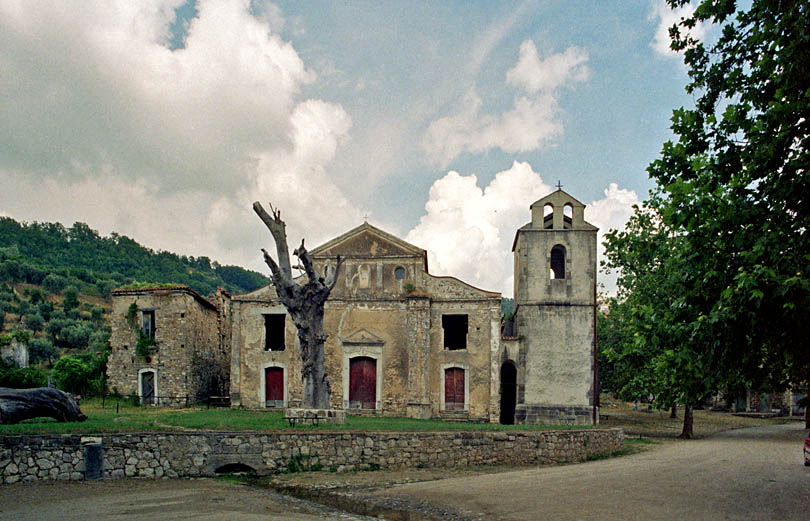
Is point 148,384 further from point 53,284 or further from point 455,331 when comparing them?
point 53,284

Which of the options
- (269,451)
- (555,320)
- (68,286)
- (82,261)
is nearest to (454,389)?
(555,320)

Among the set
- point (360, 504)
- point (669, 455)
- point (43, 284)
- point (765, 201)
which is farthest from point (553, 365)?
point (43, 284)

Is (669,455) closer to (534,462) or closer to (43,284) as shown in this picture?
(534,462)

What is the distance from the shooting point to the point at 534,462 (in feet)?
62.3

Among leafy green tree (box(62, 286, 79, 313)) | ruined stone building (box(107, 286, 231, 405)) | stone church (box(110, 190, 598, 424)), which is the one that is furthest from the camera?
leafy green tree (box(62, 286, 79, 313))

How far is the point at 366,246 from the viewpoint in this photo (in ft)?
91.8

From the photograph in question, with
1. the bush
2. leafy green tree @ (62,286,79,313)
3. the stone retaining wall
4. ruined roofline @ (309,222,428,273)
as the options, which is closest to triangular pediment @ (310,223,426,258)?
ruined roofline @ (309,222,428,273)

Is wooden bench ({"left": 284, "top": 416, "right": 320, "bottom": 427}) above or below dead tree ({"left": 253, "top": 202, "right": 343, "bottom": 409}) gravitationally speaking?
below

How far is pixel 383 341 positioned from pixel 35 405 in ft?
48.6

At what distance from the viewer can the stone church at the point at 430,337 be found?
2659 centimetres

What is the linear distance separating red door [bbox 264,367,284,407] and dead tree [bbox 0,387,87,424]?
1141 centimetres

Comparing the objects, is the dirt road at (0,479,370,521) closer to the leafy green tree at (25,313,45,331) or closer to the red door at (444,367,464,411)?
the red door at (444,367,464,411)

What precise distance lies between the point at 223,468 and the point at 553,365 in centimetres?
1613

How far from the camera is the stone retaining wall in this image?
1350cm
